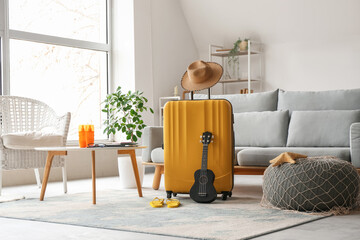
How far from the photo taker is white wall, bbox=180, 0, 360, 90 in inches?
245

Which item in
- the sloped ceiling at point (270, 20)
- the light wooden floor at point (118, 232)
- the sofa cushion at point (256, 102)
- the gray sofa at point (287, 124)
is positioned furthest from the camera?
the sloped ceiling at point (270, 20)

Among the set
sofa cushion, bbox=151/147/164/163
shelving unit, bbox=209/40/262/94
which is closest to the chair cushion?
sofa cushion, bbox=151/147/164/163

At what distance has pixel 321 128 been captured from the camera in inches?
161

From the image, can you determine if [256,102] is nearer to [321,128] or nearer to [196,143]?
[321,128]

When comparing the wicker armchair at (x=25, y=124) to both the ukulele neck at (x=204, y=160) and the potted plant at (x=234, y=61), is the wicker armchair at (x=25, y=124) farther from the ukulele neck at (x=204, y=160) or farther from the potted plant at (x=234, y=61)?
the potted plant at (x=234, y=61)

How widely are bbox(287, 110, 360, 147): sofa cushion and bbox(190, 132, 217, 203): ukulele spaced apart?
38.2 inches

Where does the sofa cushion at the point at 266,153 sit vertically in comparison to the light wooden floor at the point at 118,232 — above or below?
above

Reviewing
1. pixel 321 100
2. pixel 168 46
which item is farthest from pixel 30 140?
pixel 168 46

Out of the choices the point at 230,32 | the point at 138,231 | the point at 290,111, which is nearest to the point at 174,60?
the point at 230,32

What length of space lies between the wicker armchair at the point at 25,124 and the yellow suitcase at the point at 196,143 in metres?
1.13

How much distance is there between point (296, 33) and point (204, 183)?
368 centimetres

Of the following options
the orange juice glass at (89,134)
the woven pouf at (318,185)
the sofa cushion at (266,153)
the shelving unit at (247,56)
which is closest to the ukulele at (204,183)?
the sofa cushion at (266,153)

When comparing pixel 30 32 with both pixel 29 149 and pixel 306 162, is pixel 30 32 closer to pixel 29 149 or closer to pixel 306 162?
pixel 29 149

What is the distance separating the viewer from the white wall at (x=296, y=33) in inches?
245
